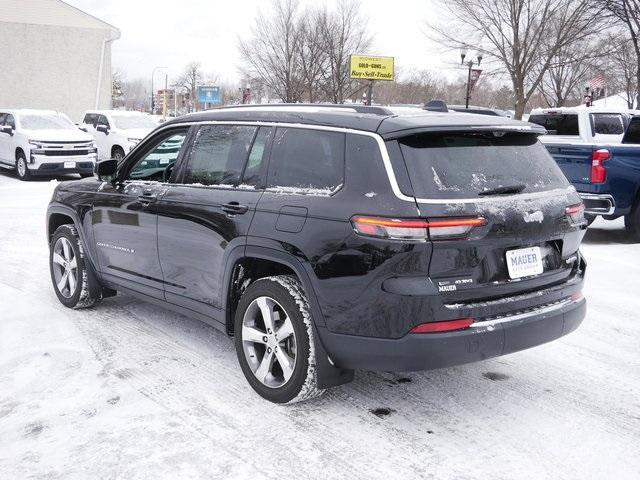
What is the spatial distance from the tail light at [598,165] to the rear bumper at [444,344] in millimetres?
6039

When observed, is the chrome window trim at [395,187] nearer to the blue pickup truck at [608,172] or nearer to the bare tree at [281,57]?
the blue pickup truck at [608,172]

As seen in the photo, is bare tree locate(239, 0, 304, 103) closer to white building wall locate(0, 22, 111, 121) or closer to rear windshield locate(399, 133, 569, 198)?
white building wall locate(0, 22, 111, 121)

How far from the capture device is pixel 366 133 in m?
3.46

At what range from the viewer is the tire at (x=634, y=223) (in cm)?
954

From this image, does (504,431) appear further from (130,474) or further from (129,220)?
(129,220)

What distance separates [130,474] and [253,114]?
2268mm

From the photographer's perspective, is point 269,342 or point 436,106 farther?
point 436,106

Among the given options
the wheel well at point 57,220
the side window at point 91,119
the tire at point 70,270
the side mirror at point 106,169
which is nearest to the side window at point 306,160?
the side mirror at point 106,169

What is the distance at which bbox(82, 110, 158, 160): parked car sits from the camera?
19328 mm

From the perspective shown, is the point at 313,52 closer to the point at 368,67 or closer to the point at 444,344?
the point at 368,67

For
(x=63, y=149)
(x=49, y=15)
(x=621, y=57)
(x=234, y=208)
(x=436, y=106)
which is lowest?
(x=234, y=208)

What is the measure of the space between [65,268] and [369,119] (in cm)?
351

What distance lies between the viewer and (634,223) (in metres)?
9.59

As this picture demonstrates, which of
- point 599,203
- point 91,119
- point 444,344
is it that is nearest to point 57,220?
point 444,344
